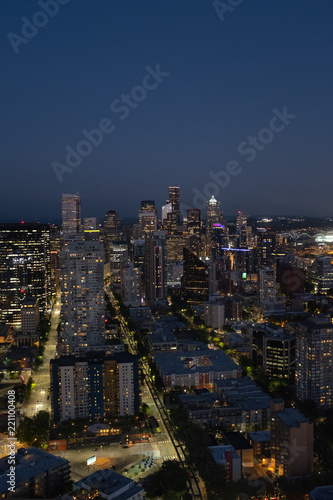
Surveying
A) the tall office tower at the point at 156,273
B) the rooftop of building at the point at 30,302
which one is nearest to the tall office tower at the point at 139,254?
the tall office tower at the point at 156,273

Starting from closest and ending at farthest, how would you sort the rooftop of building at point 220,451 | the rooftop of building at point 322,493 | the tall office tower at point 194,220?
the rooftop of building at point 322,493 < the rooftop of building at point 220,451 < the tall office tower at point 194,220

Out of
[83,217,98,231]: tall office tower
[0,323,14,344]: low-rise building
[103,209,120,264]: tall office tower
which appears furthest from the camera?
[83,217,98,231]: tall office tower

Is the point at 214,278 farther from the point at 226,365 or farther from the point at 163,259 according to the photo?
the point at 226,365

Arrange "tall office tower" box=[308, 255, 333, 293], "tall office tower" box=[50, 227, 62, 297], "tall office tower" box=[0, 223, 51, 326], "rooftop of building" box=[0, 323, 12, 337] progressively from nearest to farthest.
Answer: "rooftop of building" box=[0, 323, 12, 337] < "tall office tower" box=[0, 223, 51, 326] < "tall office tower" box=[308, 255, 333, 293] < "tall office tower" box=[50, 227, 62, 297]

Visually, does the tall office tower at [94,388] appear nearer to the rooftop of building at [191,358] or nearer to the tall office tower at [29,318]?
the rooftop of building at [191,358]

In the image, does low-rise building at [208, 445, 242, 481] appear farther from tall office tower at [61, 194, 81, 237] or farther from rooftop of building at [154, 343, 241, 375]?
tall office tower at [61, 194, 81, 237]

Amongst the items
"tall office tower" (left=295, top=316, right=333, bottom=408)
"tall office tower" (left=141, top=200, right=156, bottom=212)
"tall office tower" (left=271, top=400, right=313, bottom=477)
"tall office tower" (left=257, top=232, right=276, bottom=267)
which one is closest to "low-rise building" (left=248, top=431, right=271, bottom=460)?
"tall office tower" (left=271, top=400, right=313, bottom=477)

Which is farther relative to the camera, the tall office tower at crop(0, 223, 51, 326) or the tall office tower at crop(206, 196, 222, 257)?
the tall office tower at crop(206, 196, 222, 257)

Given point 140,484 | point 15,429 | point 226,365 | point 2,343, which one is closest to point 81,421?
point 15,429
